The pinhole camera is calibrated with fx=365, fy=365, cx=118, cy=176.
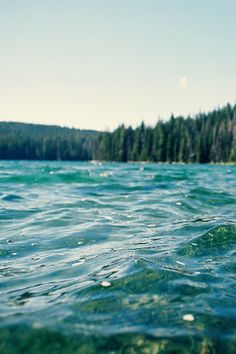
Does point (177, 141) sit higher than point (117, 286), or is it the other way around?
point (177, 141)

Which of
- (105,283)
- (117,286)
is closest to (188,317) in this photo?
(117,286)

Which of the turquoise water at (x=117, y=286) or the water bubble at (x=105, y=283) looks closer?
the turquoise water at (x=117, y=286)

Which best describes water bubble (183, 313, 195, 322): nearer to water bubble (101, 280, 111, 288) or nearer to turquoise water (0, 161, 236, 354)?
turquoise water (0, 161, 236, 354)

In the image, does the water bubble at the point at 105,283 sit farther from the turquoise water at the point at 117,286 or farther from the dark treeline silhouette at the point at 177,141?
the dark treeline silhouette at the point at 177,141

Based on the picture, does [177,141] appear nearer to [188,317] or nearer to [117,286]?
[117,286]

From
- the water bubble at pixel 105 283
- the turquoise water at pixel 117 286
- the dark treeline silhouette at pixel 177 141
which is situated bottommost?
the turquoise water at pixel 117 286

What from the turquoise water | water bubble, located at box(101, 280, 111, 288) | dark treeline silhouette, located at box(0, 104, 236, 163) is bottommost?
the turquoise water

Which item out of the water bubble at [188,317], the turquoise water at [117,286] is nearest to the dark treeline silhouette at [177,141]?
the turquoise water at [117,286]

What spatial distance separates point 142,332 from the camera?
3.80 m

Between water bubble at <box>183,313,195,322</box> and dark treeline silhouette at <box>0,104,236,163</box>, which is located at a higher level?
dark treeline silhouette at <box>0,104,236,163</box>

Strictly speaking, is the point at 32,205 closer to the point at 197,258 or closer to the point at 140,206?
the point at 140,206

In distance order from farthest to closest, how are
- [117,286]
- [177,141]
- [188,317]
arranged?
[177,141], [117,286], [188,317]

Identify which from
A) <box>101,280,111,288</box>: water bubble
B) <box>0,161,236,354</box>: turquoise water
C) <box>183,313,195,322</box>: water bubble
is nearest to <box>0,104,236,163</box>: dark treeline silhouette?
<box>0,161,236,354</box>: turquoise water

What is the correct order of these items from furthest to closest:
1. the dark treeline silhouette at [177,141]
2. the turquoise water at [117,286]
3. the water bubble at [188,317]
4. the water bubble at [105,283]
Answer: the dark treeline silhouette at [177,141], the water bubble at [105,283], the water bubble at [188,317], the turquoise water at [117,286]
